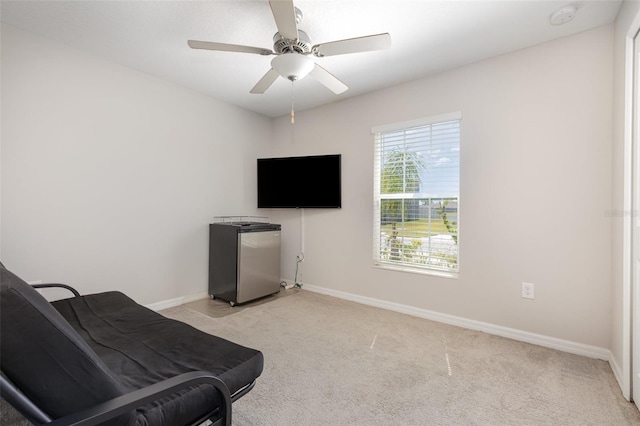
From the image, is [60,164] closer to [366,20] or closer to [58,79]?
[58,79]

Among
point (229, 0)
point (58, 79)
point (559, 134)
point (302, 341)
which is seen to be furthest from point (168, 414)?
point (559, 134)

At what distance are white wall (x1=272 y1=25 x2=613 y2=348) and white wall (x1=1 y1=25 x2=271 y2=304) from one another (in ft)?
7.24

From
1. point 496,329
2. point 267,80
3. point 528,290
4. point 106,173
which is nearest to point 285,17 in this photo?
point 267,80

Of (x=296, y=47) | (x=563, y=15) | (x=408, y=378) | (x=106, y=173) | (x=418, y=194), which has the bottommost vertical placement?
(x=408, y=378)

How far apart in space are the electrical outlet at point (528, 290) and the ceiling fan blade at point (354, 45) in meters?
2.21

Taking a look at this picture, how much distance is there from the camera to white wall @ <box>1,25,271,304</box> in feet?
7.52

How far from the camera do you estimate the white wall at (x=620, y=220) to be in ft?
5.78

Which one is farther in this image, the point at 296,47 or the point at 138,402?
the point at 296,47

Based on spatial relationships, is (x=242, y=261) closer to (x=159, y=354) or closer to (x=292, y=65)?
(x=159, y=354)

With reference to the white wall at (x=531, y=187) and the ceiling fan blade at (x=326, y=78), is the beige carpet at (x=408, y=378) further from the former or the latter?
the ceiling fan blade at (x=326, y=78)

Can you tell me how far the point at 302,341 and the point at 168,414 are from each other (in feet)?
5.02

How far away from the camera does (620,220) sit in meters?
1.93

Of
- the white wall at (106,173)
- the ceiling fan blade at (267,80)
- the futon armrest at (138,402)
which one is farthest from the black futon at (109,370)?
the ceiling fan blade at (267,80)

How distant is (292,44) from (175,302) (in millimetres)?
2916
